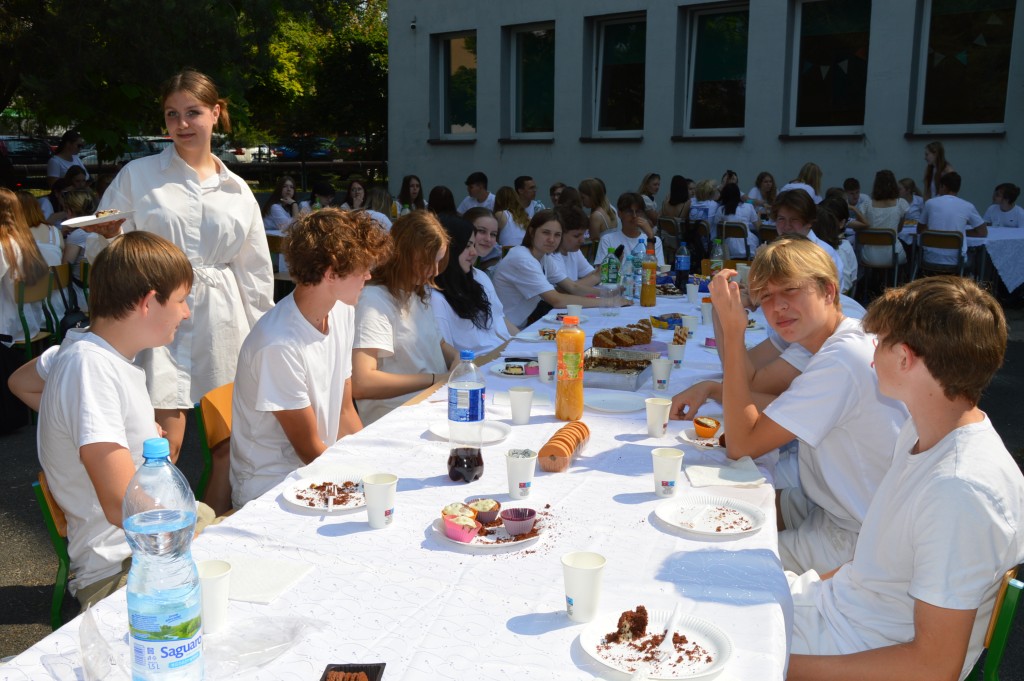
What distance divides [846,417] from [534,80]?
13.7 metres

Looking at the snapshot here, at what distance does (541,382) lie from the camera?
3.47 metres

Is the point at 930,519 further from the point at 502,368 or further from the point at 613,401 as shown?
the point at 502,368

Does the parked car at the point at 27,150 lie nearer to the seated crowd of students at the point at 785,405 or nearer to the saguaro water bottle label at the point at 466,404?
the seated crowd of students at the point at 785,405

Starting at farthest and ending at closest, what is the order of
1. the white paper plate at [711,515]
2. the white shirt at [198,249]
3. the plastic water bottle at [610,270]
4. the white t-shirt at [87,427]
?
the plastic water bottle at [610,270] < the white shirt at [198,249] < the white t-shirt at [87,427] < the white paper plate at [711,515]

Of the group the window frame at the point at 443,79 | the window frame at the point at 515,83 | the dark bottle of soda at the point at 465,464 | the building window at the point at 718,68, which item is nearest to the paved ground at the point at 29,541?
the dark bottle of soda at the point at 465,464

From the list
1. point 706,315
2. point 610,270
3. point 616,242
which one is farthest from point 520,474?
point 616,242

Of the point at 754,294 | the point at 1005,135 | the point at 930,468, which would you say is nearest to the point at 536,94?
→ the point at 1005,135

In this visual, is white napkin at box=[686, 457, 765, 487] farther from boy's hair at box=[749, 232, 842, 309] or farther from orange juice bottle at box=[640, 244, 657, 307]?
orange juice bottle at box=[640, 244, 657, 307]

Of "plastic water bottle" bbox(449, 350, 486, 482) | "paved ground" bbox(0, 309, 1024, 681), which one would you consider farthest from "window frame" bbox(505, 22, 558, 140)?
"plastic water bottle" bbox(449, 350, 486, 482)

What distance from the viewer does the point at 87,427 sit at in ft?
6.87

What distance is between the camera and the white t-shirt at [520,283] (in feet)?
18.8

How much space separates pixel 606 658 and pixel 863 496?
1.33m

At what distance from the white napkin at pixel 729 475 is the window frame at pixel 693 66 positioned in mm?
11345

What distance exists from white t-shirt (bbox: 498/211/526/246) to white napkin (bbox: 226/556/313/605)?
7485mm
